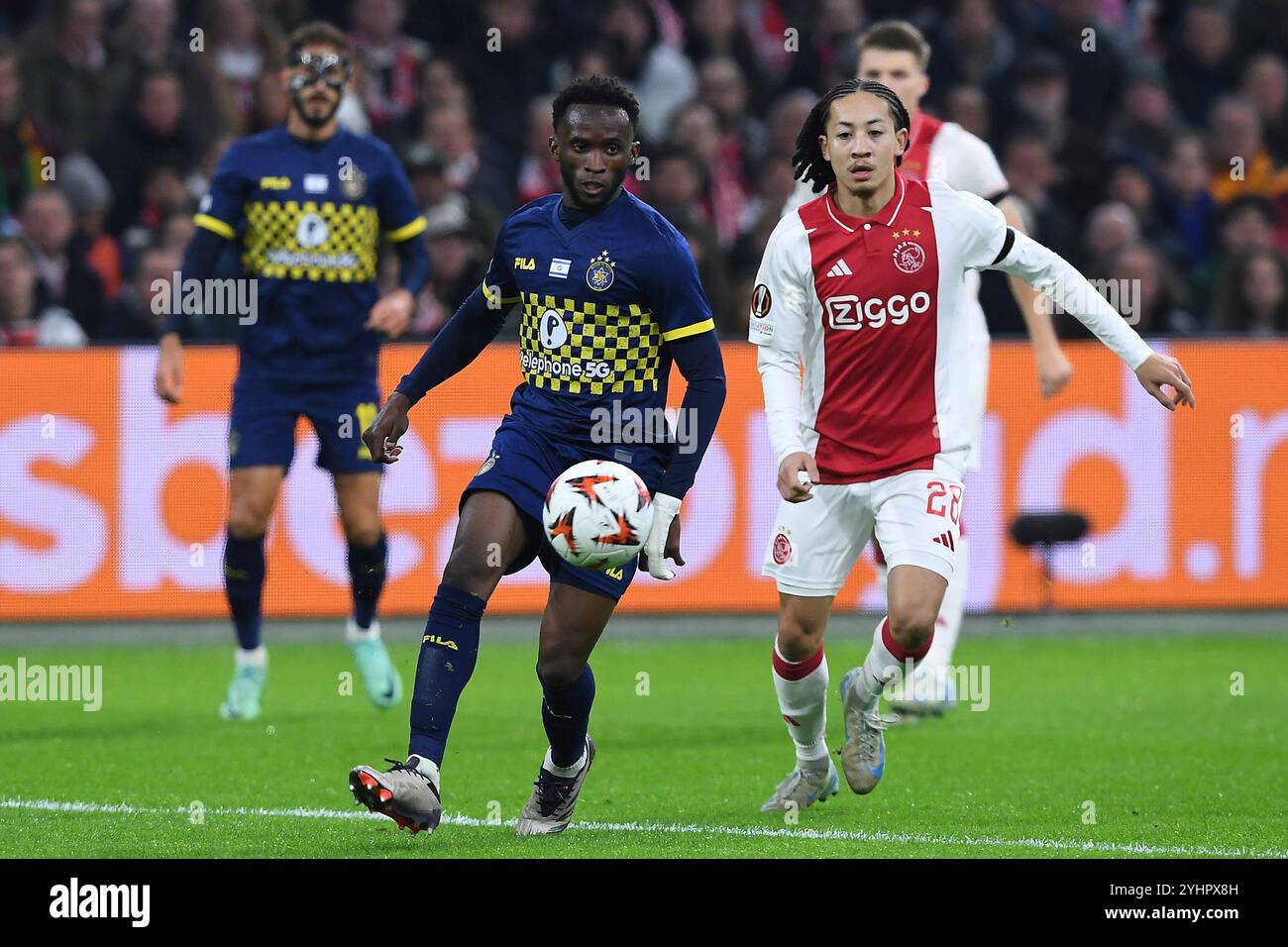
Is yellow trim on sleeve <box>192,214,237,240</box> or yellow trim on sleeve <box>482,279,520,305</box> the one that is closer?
yellow trim on sleeve <box>482,279,520,305</box>

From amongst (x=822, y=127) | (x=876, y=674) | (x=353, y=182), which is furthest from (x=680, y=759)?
(x=353, y=182)

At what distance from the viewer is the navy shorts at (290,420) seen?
365 inches

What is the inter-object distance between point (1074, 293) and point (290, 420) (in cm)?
401

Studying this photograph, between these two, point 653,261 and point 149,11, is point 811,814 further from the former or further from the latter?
point 149,11

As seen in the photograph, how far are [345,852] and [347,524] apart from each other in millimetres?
3695

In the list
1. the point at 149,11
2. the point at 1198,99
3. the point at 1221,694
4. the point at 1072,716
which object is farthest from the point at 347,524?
the point at 1198,99

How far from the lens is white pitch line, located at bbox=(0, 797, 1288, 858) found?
593 centimetres

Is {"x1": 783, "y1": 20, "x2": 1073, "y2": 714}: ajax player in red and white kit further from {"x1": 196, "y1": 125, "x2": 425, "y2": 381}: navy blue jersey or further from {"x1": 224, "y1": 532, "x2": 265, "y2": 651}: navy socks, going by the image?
{"x1": 224, "y1": 532, "x2": 265, "y2": 651}: navy socks

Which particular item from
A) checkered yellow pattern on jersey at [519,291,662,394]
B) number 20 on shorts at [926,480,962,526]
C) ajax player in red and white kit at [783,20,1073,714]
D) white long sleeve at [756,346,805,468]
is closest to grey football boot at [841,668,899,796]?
number 20 on shorts at [926,480,962,526]

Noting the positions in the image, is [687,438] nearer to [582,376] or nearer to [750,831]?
[582,376]

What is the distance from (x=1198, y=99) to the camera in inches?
659

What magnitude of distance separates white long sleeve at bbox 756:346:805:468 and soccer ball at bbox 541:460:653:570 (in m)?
0.58

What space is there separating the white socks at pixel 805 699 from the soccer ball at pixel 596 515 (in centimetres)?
105

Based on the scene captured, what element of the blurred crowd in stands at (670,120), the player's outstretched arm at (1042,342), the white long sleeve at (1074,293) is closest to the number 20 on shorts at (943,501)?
the white long sleeve at (1074,293)
